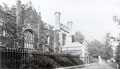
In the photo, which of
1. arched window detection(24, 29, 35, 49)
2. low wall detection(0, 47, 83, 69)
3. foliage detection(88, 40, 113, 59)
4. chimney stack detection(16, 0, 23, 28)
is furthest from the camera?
foliage detection(88, 40, 113, 59)

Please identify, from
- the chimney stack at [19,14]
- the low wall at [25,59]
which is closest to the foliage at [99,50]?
the low wall at [25,59]

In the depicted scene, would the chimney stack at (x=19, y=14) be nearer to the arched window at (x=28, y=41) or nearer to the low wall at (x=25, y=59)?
the arched window at (x=28, y=41)

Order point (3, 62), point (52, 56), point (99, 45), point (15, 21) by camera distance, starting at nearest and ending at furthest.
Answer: point (3, 62), point (15, 21), point (52, 56), point (99, 45)

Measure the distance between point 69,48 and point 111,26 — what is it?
16.1m

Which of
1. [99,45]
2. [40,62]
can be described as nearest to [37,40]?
[40,62]

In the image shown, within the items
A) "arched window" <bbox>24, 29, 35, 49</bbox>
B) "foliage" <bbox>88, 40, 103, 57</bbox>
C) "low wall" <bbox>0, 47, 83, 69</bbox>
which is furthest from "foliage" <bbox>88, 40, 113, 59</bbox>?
"arched window" <bbox>24, 29, 35, 49</bbox>

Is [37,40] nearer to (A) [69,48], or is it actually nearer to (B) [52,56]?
(B) [52,56]

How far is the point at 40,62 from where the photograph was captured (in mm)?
12234

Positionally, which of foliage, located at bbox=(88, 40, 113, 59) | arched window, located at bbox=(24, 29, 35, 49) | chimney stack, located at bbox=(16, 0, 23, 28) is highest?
chimney stack, located at bbox=(16, 0, 23, 28)

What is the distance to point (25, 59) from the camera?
10.5 m

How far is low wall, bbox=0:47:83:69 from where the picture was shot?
869 cm

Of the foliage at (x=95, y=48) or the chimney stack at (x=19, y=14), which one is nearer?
the chimney stack at (x=19, y=14)

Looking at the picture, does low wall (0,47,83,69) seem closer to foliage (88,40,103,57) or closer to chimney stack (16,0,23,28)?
chimney stack (16,0,23,28)

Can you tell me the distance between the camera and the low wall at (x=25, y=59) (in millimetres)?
8691
